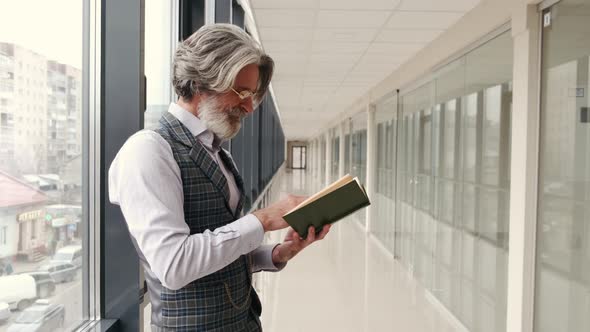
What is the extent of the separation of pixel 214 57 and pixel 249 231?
45 cm

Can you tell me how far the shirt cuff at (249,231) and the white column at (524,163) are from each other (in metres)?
3.08

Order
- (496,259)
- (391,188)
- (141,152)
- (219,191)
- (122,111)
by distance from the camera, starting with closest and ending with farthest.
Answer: (141,152) < (219,191) < (122,111) < (496,259) < (391,188)

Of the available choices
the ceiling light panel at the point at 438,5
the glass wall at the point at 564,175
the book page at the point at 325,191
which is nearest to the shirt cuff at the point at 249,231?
the book page at the point at 325,191

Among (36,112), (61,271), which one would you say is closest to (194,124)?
(36,112)

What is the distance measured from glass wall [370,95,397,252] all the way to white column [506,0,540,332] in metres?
4.83

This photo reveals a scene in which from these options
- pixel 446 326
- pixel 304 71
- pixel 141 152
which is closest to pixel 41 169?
pixel 141 152

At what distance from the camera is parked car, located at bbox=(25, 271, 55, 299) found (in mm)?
1541

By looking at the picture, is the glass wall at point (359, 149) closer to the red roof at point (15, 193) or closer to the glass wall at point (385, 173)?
the glass wall at point (385, 173)

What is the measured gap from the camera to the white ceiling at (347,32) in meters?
4.48

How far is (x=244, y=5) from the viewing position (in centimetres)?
530

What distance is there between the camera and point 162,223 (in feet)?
3.72

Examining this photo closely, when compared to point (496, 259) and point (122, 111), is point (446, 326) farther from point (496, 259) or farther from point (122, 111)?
point (122, 111)

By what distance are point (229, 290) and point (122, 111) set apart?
0.97 metres

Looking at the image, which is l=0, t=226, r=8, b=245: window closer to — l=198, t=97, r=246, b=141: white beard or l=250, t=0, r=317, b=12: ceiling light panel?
l=198, t=97, r=246, b=141: white beard
